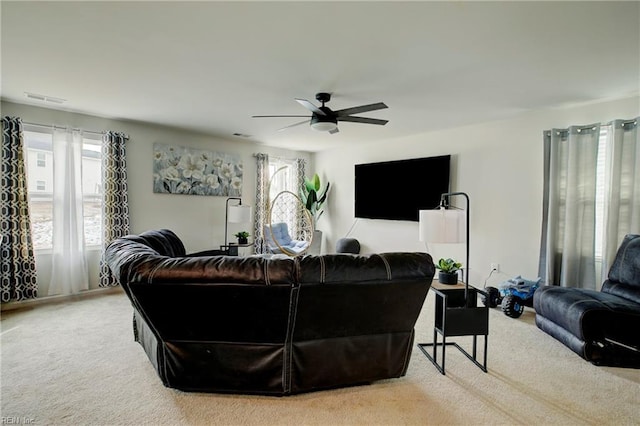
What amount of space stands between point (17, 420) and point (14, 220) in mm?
2870

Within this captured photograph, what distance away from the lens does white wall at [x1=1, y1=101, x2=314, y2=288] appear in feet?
13.4

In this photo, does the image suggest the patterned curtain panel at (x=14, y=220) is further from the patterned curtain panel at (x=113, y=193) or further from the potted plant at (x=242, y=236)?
the potted plant at (x=242, y=236)

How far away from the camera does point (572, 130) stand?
11.8 ft

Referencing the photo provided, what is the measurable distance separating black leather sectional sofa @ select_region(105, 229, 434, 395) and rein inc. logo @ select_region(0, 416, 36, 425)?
0.65 metres

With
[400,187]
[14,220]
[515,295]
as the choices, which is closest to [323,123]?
[400,187]

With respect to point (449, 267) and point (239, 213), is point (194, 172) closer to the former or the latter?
point (239, 213)

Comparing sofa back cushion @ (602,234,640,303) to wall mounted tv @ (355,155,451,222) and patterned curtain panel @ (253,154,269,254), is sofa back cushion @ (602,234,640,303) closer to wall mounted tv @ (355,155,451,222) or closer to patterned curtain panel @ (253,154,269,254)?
wall mounted tv @ (355,155,451,222)

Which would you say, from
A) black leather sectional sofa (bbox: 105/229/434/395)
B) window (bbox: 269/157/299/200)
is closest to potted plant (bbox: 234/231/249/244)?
window (bbox: 269/157/299/200)

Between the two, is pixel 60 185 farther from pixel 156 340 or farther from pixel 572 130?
pixel 572 130

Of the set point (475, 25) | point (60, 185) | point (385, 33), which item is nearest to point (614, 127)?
point (475, 25)

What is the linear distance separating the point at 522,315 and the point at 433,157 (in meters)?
2.48

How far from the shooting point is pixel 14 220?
12.1ft

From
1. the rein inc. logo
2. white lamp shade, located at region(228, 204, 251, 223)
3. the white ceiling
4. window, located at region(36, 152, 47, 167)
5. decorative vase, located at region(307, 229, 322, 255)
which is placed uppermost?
the white ceiling

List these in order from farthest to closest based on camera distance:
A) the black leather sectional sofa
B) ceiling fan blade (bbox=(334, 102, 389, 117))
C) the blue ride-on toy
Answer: the blue ride-on toy, ceiling fan blade (bbox=(334, 102, 389, 117)), the black leather sectional sofa
